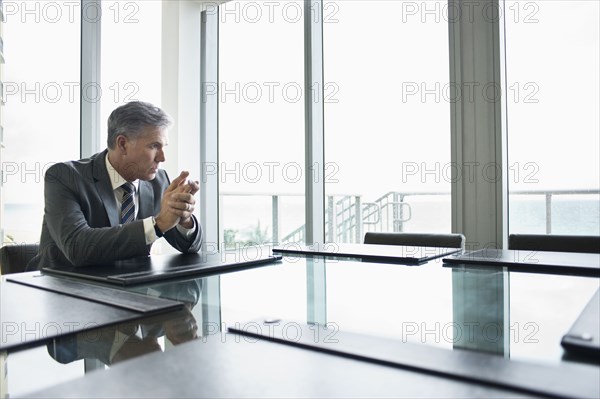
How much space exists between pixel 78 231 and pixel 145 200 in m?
0.47

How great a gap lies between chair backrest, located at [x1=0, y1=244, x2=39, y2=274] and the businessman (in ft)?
0.09

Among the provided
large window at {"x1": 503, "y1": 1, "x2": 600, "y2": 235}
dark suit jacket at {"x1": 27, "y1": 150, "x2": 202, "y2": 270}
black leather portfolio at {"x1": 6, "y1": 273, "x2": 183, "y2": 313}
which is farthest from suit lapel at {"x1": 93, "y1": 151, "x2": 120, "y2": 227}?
large window at {"x1": 503, "y1": 1, "x2": 600, "y2": 235}

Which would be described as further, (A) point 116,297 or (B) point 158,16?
(B) point 158,16

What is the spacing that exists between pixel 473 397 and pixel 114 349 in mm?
400

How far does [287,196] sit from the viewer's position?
447 cm

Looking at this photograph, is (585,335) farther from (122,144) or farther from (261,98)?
(261,98)

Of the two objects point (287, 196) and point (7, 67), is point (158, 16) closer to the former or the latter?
point (7, 67)

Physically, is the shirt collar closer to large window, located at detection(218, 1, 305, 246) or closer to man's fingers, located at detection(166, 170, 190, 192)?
man's fingers, located at detection(166, 170, 190, 192)

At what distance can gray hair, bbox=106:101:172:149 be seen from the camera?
5.89ft

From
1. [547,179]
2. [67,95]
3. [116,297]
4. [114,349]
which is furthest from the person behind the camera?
[67,95]

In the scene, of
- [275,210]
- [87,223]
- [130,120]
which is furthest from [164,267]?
[275,210]

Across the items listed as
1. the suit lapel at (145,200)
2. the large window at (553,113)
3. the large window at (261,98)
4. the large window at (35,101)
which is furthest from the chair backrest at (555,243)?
the large window at (35,101)

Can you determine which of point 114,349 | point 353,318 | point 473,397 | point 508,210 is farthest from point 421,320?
point 508,210

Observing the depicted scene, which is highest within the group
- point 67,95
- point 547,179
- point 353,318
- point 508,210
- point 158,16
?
point 158,16
